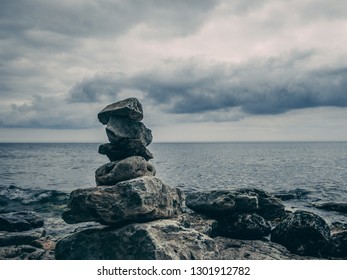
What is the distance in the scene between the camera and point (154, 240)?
42.3 feet

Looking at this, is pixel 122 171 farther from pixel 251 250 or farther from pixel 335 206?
pixel 335 206

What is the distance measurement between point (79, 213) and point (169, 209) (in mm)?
4379

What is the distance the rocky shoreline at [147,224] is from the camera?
1366 centimetres

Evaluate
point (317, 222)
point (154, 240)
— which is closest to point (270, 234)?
point (317, 222)

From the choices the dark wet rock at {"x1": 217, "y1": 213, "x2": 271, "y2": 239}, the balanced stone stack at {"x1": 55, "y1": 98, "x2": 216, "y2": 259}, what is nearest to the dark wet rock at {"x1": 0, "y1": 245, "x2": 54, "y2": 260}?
the balanced stone stack at {"x1": 55, "y1": 98, "x2": 216, "y2": 259}

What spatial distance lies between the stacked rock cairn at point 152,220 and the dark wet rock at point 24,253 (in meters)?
1.51

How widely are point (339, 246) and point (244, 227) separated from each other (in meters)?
5.12

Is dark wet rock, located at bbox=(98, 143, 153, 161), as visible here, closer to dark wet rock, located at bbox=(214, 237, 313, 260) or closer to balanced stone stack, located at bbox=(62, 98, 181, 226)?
balanced stone stack, located at bbox=(62, 98, 181, 226)

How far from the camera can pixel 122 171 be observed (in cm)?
1520

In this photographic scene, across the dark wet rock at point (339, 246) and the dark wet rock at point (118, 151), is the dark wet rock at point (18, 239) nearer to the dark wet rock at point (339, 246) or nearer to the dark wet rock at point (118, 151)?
the dark wet rock at point (118, 151)

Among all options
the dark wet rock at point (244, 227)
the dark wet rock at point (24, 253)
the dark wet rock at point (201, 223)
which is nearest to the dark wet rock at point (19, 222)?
the dark wet rock at point (24, 253)

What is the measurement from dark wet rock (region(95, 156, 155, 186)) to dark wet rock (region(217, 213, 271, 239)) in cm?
679

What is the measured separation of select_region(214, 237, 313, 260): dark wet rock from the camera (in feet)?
51.5
